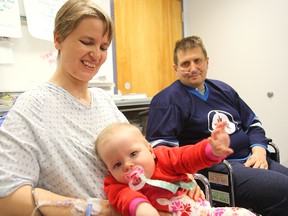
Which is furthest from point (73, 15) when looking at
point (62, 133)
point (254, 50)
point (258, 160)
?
point (254, 50)

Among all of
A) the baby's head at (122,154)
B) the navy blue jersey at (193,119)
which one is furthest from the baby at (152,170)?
the navy blue jersey at (193,119)

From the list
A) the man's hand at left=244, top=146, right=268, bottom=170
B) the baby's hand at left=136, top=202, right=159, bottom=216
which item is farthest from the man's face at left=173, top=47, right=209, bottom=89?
the baby's hand at left=136, top=202, right=159, bottom=216

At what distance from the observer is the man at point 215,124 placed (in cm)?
151

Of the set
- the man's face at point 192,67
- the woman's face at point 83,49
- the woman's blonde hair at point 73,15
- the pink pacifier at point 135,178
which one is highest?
the woman's blonde hair at point 73,15

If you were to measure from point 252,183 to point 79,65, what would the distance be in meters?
1.14

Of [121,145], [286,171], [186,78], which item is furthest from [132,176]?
[286,171]

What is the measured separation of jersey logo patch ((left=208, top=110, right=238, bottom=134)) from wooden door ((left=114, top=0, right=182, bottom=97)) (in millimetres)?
1372

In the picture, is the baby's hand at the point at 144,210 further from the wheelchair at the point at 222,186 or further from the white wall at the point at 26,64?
the white wall at the point at 26,64

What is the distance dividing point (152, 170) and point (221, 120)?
1004 millimetres

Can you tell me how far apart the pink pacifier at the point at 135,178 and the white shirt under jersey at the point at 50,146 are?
0.47ft

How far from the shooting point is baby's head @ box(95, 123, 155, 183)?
36.7 inches

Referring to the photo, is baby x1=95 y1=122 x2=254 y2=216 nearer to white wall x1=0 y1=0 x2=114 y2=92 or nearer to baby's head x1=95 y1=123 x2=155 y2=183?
baby's head x1=95 y1=123 x2=155 y2=183

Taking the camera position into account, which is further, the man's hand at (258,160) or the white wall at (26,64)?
the white wall at (26,64)

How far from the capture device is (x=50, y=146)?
915 mm
